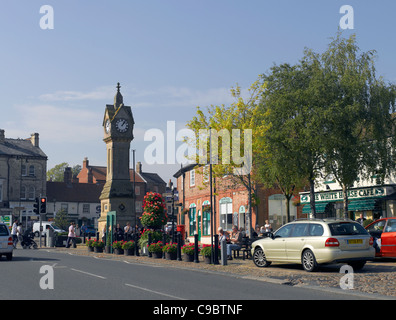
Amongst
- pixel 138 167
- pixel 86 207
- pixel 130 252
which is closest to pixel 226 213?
pixel 130 252

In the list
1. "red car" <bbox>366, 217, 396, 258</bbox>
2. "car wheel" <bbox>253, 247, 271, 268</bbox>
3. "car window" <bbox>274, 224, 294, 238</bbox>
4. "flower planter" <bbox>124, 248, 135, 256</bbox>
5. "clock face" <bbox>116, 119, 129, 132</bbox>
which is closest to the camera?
"car window" <bbox>274, 224, 294, 238</bbox>

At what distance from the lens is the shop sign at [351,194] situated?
31.0 metres

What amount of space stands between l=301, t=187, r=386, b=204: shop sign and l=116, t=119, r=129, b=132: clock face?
12.6 m

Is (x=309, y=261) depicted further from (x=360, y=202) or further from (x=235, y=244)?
(x=360, y=202)

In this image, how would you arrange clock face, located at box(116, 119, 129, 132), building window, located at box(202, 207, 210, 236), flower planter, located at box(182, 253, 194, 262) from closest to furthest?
1. flower planter, located at box(182, 253, 194, 262)
2. clock face, located at box(116, 119, 129, 132)
3. building window, located at box(202, 207, 210, 236)

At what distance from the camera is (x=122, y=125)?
118 feet

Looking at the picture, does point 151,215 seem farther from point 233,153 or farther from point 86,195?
point 86,195

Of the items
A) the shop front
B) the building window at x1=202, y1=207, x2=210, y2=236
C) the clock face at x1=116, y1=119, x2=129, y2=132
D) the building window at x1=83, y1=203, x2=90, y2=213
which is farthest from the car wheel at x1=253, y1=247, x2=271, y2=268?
the building window at x1=83, y1=203, x2=90, y2=213

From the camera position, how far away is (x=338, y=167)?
26.7 meters

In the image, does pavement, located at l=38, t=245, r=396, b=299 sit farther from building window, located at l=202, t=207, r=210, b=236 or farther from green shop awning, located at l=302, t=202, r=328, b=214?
building window, located at l=202, t=207, r=210, b=236

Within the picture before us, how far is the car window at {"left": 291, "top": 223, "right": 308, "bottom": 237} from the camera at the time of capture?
17.2 metres

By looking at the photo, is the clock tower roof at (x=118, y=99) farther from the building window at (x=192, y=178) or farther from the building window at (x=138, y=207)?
the building window at (x=138, y=207)

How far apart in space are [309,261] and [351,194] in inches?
682

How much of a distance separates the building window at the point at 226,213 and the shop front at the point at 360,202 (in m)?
8.00
